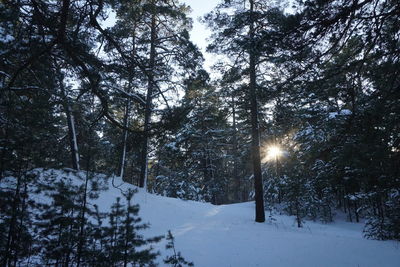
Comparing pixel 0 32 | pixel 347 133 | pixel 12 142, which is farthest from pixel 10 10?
pixel 347 133

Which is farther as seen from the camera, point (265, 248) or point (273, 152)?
point (273, 152)

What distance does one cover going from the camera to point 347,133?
179 inches

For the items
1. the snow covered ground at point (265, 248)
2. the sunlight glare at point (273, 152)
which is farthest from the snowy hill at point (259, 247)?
the sunlight glare at point (273, 152)

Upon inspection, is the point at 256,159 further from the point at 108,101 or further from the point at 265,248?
the point at 108,101

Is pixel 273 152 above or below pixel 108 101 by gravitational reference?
above

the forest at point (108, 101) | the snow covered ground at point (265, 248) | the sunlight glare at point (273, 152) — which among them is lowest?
the snow covered ground at point (265, 248)

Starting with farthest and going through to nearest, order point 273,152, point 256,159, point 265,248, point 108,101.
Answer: point 273,152 < point 256,159 < point 265,248 < point 108,101

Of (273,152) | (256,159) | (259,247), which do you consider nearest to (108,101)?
(259,247)

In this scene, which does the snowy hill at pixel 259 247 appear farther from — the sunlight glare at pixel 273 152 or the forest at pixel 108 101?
the sunlight glare at pixel 273 152

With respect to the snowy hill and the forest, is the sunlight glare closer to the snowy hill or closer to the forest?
the snowy hill

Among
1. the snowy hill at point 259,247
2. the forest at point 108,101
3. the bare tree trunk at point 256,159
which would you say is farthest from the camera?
the bare tree trunk at point 256,159

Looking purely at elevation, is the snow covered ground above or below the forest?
below

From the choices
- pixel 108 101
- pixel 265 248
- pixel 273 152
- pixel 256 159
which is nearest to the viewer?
pixel 108 101

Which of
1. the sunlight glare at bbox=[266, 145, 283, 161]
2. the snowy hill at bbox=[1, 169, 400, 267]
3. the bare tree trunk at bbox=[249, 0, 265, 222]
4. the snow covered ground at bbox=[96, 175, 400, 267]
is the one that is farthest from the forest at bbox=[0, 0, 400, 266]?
the sunlight glare at bbox=[266, 145, 283, 161]
